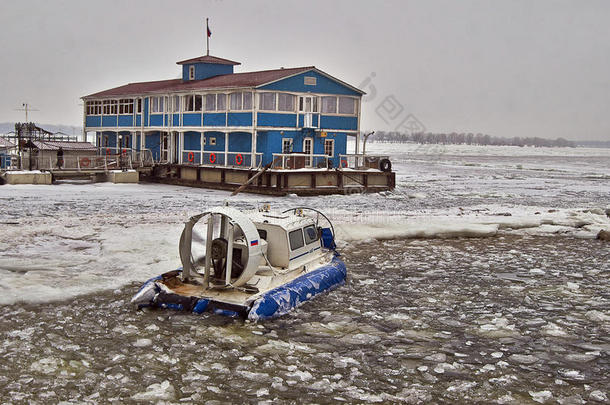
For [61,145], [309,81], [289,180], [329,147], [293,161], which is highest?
[309,81]

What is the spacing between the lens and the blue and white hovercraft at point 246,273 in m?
11.6

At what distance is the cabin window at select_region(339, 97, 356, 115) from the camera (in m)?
38.6

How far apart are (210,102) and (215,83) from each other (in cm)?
161

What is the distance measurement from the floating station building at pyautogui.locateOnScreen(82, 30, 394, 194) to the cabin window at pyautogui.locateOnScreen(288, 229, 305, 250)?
67.3 ft

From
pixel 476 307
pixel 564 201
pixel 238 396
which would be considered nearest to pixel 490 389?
pixel 238 396

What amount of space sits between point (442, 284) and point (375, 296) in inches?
83.0

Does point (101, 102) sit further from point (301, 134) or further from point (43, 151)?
point (301, 134)

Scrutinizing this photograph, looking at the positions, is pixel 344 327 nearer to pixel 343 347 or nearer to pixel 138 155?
pixel 343 347

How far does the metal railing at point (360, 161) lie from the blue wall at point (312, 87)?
3.91 metres

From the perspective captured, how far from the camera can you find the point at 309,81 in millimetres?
37406

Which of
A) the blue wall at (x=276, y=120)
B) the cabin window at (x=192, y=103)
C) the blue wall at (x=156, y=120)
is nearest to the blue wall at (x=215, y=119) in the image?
the cabin window at (x=192, y=103)

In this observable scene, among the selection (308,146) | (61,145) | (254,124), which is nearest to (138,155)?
(61,145)

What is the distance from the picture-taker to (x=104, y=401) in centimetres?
803

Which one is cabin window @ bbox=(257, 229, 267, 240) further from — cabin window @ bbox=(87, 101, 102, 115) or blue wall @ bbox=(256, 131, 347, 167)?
cabin window @ bbox=(87, 101, 102, 115)
